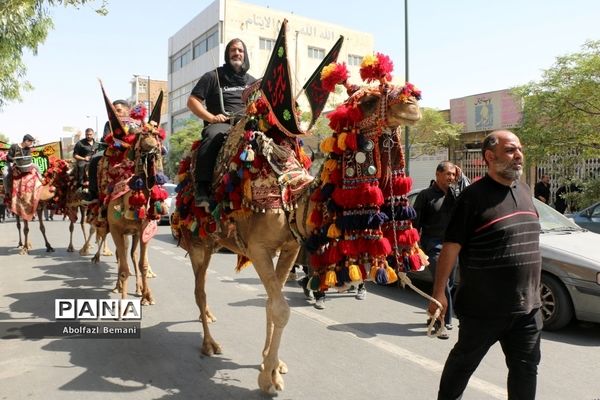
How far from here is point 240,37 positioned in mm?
45438

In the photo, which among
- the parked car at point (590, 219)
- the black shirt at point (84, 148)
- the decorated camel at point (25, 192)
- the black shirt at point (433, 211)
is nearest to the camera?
the black shirt at point (433, 211)

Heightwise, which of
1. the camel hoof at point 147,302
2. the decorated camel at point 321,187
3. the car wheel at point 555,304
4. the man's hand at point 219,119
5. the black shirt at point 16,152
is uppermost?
the black shirt at point 16,152

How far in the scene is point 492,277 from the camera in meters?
3.34

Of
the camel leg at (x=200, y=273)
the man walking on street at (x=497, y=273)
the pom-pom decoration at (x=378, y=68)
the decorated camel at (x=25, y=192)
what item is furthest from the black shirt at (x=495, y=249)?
the decorated camel at (x=25, y=192)

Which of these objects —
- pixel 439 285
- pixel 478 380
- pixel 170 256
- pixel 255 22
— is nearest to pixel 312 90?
pixel 439 285

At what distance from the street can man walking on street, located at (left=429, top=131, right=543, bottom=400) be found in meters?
1.13

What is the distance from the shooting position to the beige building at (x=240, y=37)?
44.0 m

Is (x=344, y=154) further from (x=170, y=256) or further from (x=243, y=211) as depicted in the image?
(x=170, y=256)

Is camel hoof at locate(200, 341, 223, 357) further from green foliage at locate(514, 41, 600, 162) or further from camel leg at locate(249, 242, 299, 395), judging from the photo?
green foliage at locate(514, 41, 600, 162)

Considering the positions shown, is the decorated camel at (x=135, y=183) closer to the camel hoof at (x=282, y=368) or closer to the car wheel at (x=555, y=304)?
the camel hoof at (x=282, y=368)

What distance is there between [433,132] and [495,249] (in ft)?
80.3

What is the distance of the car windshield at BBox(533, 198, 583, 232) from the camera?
7367mm

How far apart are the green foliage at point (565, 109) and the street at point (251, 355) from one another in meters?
8.31

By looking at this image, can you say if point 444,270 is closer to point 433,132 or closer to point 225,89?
point 225,89
